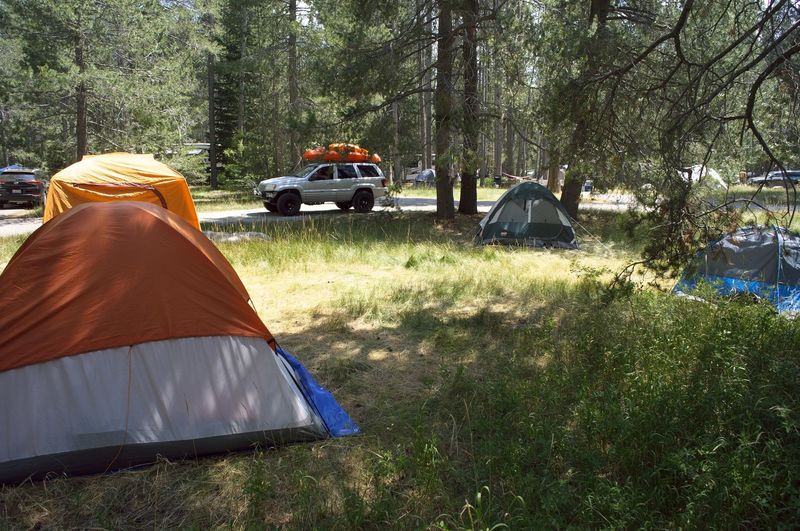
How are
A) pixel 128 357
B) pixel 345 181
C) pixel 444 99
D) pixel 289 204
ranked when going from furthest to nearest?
pixel 345 181, pixel 289 204, pixel 444 99, pixel 128 357

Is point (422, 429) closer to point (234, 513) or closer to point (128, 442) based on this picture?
point (234, 513)

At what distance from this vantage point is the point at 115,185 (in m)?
9.67

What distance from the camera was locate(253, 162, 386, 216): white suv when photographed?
18.3m

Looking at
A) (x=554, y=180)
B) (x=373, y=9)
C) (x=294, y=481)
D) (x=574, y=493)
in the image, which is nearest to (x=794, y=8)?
(x=574, y=493)

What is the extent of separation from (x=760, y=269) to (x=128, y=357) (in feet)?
22.9

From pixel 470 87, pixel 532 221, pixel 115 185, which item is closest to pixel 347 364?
pixel 115 185

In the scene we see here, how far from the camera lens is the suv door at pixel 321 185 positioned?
18.8m

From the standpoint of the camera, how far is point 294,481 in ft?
11.2

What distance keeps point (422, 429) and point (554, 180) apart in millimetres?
19961

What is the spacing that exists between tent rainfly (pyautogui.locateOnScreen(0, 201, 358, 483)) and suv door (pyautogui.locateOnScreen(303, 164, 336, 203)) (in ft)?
48.5

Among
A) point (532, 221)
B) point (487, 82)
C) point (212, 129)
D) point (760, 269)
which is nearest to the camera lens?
point (760, 269)

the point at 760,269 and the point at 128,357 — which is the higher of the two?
the point at 760,269

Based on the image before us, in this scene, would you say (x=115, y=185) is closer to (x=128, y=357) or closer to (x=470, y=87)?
(x=128, y=357)

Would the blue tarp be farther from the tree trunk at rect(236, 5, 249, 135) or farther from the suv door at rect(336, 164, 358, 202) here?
the tree trunk at rect(236, 5, 249, 135)
